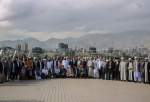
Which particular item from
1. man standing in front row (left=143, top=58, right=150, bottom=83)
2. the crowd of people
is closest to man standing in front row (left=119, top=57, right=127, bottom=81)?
the crowd of people

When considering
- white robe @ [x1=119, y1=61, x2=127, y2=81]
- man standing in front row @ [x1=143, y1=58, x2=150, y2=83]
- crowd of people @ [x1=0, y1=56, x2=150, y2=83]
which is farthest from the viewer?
white robe @ [x1=119, y1=61, x2=127, y2=81]

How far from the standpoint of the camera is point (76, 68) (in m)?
30.9

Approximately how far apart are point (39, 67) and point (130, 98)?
44.7 feet

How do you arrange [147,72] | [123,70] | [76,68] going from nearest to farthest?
[147,72], [123,70], [76,68]

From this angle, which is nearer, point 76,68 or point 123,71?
point 123,71

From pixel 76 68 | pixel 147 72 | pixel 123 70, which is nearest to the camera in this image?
pixel 147 72

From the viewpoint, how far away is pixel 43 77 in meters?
30.0

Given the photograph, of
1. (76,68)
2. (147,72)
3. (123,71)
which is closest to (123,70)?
(123,71)

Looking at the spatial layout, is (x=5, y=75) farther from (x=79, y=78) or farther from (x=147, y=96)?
(x=147, y=96)

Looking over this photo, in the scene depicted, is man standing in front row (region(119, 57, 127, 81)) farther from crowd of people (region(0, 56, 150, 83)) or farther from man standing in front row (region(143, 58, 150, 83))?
man standing in front row (region(143, 58, 150, 83))

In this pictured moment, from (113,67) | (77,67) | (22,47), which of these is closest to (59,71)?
(77,67)

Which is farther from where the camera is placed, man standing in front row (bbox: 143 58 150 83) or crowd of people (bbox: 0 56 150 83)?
crowd of people (bbox: 0 56 150 83)

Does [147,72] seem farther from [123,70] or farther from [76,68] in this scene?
[76,68]

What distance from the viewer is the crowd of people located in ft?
87.0
